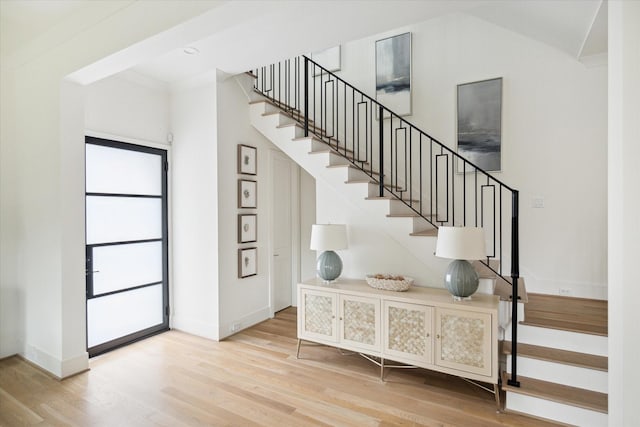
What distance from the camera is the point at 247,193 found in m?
4.28

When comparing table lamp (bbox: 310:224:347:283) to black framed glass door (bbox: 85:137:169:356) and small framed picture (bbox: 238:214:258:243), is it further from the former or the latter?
black framed glass door (bbox: 85:137:169:356)

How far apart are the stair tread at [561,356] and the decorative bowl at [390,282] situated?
94 centimetres

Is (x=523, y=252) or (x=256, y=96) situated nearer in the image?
(x=523, y=252)

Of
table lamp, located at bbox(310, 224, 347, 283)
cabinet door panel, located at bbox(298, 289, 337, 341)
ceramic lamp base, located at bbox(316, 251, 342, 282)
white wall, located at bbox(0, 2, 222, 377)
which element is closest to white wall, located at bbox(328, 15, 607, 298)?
table lamp, located at bbox(310, 224, 347, 283)

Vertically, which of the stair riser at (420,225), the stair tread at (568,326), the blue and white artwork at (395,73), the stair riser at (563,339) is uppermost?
the blue and white artwork at (395,73)

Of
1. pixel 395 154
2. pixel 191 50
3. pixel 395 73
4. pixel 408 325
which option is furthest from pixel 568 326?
pixel 191 50

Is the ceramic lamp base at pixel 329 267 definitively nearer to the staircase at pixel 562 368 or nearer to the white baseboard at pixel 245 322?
the white baseboard at pixel 245 322

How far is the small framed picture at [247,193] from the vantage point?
4172 mm

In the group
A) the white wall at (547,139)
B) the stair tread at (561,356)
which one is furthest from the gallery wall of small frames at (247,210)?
the stair tread at (561,356)

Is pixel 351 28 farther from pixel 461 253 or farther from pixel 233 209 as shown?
pixel 233 209

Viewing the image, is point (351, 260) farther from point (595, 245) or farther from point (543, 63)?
point (543, 63)

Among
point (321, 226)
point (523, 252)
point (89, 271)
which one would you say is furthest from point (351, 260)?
point (89, 271)

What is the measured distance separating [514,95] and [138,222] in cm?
474

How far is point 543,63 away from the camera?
3842 millimetres
